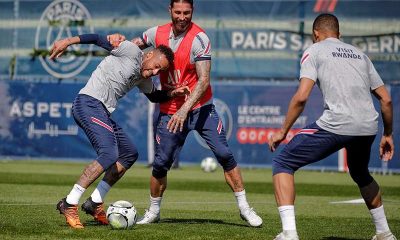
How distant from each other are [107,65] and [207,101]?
133cm

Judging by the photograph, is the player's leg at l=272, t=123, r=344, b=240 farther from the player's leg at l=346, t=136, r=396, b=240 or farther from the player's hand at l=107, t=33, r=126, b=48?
the player's hand at l=107, t=33, r=126, b=48

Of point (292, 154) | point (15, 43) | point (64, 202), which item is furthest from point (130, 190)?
point (15, 43)

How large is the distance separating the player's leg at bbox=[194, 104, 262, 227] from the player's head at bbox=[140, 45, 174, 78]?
79 cm

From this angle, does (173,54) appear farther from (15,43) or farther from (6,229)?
(15,43)

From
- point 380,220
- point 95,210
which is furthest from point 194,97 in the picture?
point 380,220

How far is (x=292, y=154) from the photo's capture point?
30.5 feet

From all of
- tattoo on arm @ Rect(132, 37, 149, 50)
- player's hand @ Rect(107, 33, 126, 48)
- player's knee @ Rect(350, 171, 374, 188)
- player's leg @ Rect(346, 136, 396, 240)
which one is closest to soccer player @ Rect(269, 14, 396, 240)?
player's leg @ Rect(346, 136, 396, 240)

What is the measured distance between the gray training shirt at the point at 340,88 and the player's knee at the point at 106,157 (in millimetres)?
2519

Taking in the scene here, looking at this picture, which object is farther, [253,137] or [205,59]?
[253,137]

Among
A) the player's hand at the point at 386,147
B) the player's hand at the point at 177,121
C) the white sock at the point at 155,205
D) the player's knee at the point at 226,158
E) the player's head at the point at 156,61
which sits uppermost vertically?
the player's head at the point at 156,61

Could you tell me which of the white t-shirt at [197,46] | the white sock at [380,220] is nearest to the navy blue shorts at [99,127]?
the white t-shirt at [197,46]

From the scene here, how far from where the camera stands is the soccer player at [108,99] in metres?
10.7

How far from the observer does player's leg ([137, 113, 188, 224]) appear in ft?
37.9

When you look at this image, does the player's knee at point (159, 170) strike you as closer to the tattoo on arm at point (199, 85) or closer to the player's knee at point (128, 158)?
the player's knee at point (128, 158)
